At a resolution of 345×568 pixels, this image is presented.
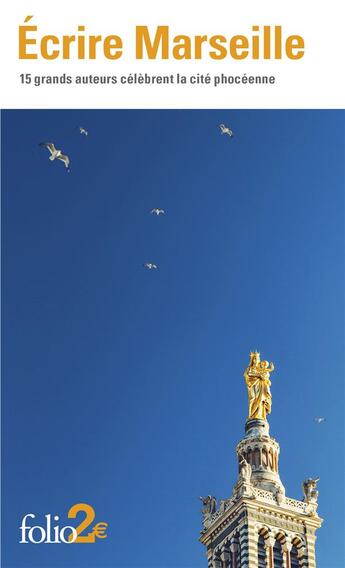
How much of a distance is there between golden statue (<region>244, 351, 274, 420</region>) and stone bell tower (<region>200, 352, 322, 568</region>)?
9.11 feet

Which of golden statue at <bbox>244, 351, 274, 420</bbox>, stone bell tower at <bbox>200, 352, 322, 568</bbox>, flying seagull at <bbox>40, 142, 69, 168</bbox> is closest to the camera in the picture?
flying seagull at <bbox>40, 142, 69, 168</bbox>

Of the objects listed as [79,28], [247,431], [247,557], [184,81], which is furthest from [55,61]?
[247,431]

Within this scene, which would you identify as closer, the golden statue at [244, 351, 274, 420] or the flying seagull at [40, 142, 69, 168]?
the flying seagull at [40, 142, 69, 168]

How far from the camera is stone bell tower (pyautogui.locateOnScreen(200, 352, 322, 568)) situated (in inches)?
3339

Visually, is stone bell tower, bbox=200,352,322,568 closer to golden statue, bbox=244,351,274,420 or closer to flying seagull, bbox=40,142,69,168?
golden statue, bbox=244,351,274,420

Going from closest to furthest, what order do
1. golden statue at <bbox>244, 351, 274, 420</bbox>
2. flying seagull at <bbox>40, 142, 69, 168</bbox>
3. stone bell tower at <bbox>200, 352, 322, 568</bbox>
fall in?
flying seagull at <bbox>40, 142, 69, 168</bbox>, stone bell tower at <bbox>200, 352, 322, 568</bbox>, golden statue at <bbox>244, 351, 274, 420</bbox>

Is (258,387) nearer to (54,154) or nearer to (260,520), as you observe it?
(260,520)

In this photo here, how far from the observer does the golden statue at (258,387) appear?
95062 mm

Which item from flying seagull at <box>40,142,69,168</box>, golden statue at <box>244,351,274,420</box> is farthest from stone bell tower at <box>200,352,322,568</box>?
flying seagull at <box>40,142,69,168</box>

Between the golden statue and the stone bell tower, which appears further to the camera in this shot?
the golden statue

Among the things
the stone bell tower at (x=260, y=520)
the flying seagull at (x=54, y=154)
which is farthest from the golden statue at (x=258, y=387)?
the flying seagull at (x=54, y=154)

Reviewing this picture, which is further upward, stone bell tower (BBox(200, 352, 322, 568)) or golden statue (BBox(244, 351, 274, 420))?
golden statue (BBox(244, 351, 274, 420))

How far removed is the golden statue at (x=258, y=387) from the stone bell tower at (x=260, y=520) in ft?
9.11

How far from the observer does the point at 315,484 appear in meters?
90.1
